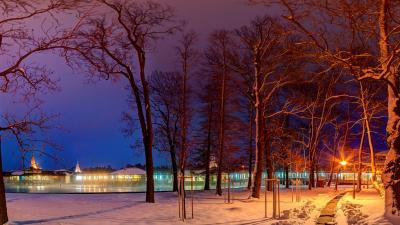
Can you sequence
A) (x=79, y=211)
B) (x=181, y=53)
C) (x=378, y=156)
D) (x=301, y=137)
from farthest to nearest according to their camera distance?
1. (x=378, y=156)
2. (x=301, y=137)
3. (x=181, y=53)
4. (x=79, y=211)

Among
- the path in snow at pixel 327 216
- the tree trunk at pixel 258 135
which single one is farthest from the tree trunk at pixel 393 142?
the tree trunk at pixel 258 135

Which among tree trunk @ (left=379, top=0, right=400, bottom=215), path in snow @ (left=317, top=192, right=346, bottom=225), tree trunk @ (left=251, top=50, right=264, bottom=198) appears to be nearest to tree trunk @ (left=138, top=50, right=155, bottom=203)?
tree trunk @ (left=251, top=50, right=264, bottom=198)

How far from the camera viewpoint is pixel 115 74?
25.9 metres

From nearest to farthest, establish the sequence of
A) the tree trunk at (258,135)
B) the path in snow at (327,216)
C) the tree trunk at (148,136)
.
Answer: the path in snow at (327,216) → the tree trunk at (148,136) → the tree trunk at (258,135)

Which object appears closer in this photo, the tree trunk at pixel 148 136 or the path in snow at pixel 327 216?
the path in snow at pixel 327 216

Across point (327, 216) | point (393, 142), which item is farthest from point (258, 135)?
point (393, 142)

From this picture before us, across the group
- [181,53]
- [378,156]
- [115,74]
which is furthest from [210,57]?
[378,156]

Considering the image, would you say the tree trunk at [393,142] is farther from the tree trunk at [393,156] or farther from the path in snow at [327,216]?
the path in snow at [327,216]

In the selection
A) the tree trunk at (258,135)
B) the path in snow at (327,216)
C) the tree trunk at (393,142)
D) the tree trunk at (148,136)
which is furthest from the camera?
the tree trunk at (258,135)

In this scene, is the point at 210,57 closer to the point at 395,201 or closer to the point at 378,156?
the point at 395,201

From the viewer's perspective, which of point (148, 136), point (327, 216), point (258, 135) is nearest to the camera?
point (327, 216)

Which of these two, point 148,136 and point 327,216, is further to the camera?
point 148,136

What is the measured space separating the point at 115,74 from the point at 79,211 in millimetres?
7424

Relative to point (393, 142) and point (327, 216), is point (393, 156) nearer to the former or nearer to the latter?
point (393, 142)
